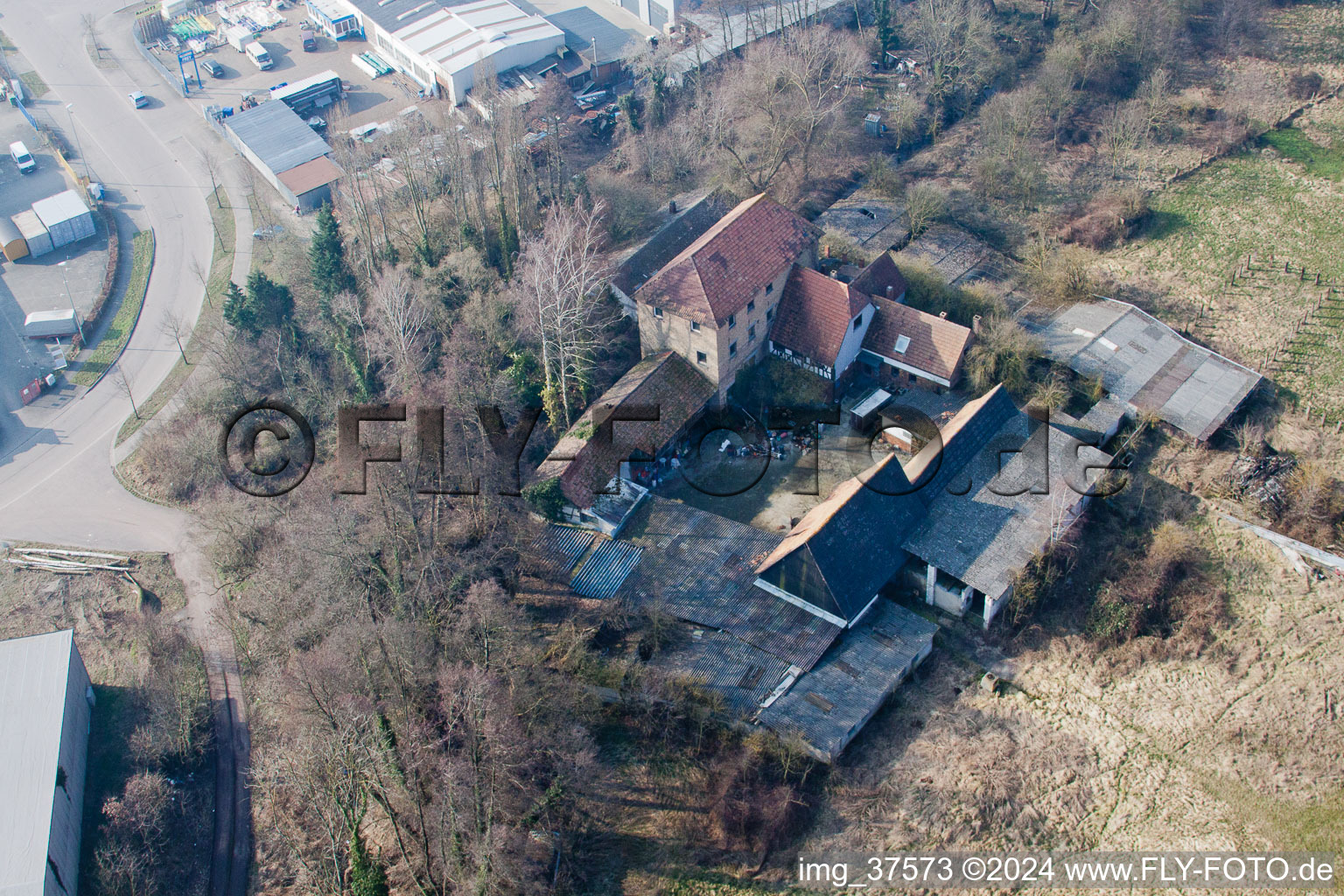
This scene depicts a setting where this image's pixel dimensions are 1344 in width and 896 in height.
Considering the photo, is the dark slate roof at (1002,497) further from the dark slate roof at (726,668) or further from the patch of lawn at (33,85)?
the patch of lawn at (33,85)

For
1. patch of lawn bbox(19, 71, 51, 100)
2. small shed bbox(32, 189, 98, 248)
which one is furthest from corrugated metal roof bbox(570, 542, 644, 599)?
patch of lawn bbox(19, 71, 51, 100)

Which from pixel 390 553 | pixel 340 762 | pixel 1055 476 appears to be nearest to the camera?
pixel 340 762

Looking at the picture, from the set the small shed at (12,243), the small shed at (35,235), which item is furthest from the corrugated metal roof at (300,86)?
the small shed at (12,243)

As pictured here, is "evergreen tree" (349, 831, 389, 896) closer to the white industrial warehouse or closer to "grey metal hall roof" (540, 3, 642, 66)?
the white industrial warehouse

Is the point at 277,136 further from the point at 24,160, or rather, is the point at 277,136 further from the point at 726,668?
the point at 726,668

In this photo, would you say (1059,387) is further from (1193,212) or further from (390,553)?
(390,553)

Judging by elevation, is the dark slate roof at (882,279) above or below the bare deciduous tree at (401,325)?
below

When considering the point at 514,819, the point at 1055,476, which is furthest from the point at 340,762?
the point at 1055,476
